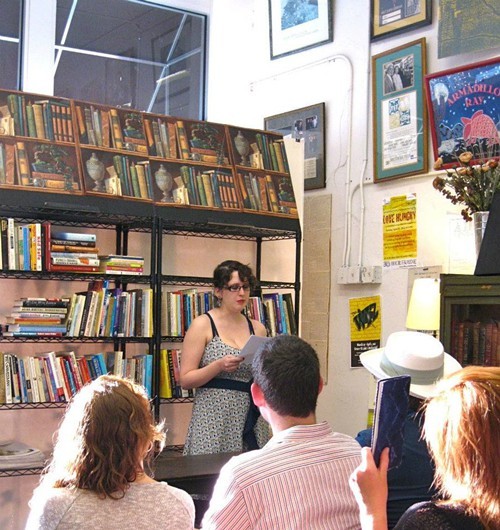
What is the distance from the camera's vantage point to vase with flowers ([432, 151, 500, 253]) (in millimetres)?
3719

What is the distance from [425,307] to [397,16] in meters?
1.66

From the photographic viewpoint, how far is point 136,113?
4527 millimetres

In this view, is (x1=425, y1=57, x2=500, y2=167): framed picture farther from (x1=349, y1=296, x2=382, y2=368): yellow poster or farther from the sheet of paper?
the sheet of paper

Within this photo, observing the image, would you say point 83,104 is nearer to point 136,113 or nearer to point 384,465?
point 136,113

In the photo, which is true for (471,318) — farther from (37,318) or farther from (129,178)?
Answer: (37,318)

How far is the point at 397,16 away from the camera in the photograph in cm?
466

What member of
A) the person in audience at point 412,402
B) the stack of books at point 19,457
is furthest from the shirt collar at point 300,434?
the stack of books at point 19,457

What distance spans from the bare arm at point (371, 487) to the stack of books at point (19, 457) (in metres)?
2.84

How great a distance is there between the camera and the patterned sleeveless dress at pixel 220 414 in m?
4.02

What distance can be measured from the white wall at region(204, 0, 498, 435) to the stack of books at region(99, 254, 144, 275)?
3.98ft

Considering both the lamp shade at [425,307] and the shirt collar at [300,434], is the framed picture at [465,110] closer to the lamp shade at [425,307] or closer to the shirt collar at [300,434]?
the lamp shade at [425,307]

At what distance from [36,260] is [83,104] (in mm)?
831

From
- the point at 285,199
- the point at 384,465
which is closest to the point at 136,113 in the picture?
the point at 285,199

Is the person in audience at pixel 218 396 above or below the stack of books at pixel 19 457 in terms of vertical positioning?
above
